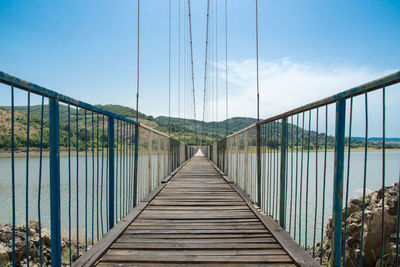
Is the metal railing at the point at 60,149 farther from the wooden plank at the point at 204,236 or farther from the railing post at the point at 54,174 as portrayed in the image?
the wooden plank at the point at 204,236

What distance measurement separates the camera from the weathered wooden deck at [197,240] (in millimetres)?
1421

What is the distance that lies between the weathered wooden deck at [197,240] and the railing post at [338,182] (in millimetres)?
199

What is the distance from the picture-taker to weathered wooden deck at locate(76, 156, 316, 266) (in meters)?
1.42

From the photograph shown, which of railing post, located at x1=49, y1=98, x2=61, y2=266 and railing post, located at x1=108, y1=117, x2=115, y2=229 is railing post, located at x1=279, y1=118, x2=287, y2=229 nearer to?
railing post, located at x1=108, y1=117, x2=115, y2=229

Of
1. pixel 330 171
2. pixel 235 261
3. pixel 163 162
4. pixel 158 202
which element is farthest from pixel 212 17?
pixel 235 261

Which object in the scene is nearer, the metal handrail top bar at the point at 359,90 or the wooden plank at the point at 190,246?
the metal handrail top bar at the point at 359,90

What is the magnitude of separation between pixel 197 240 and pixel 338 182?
1.00 meters

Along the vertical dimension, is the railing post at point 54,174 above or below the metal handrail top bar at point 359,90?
below

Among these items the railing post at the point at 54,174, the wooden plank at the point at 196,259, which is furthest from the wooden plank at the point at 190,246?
the railing post at the point at 54,174

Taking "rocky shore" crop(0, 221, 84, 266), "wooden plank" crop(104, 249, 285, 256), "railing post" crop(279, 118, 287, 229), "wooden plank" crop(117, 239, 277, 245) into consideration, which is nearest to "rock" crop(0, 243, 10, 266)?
"rocky shore" crop(0, 221, 84, 266)

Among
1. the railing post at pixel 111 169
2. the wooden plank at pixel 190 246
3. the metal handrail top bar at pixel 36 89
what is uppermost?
the metal handrail top bar at pixel 36 89

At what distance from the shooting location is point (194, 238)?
1762 millimetres

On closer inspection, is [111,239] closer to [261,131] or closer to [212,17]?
[261,131]

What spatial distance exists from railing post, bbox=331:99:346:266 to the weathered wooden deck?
0.65 feet
